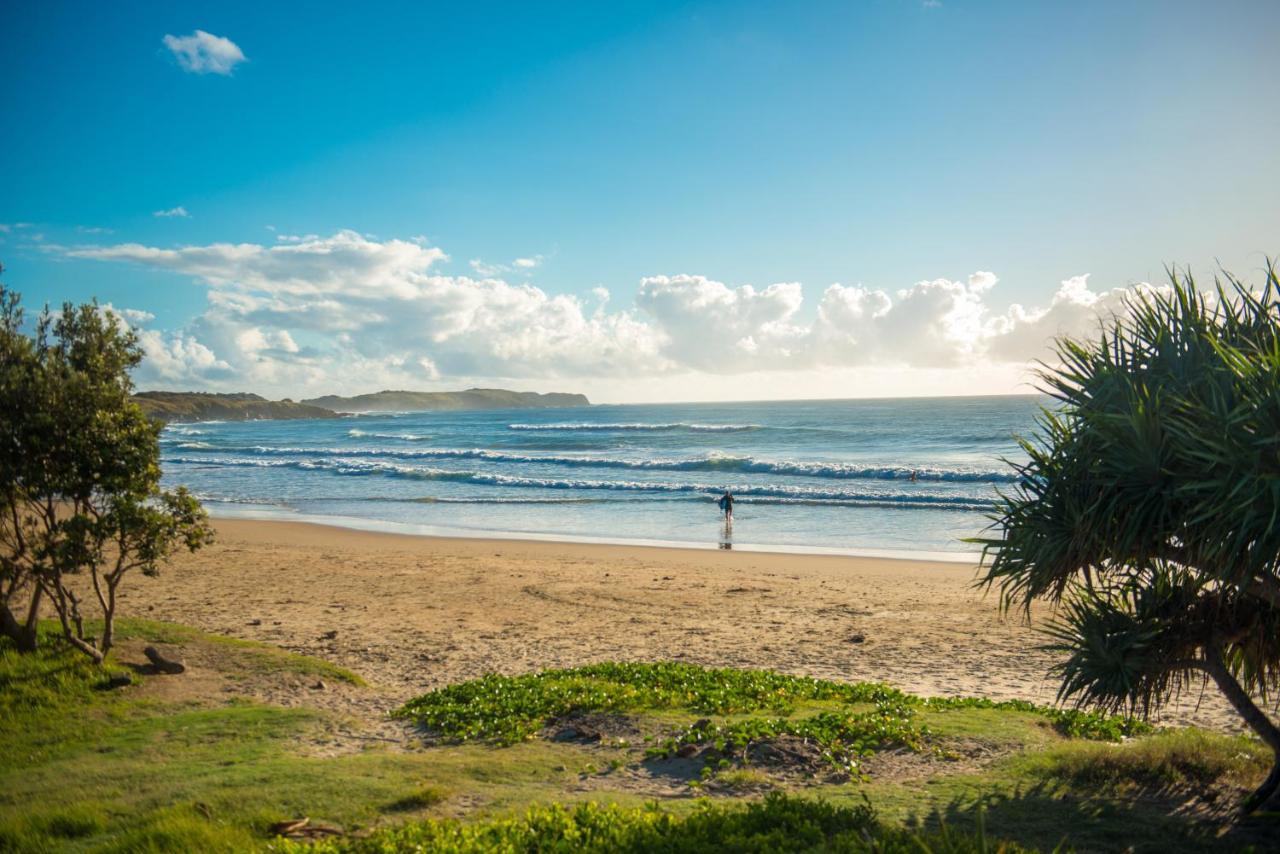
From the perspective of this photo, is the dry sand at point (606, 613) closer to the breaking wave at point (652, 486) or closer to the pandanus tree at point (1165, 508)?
the pandanus tree at point (1165, 508)

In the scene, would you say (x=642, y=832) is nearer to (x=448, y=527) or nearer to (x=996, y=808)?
(x=996, y=808)

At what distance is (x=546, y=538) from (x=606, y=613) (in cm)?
1175

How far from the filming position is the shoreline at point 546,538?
2314 centimetres

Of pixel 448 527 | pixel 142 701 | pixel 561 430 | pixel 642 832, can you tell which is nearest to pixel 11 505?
pixel 142 701

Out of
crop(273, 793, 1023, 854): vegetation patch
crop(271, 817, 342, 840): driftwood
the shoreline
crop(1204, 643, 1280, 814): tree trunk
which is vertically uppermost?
crop(1204, 643, 1280, 814): tree trunk

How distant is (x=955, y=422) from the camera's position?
312 ft

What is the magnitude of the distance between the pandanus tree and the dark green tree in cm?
943

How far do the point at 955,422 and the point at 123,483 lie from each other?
96.4 metres

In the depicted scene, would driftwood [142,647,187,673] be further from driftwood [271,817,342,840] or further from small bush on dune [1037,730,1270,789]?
small bush on dune [1037,730,1270,789]

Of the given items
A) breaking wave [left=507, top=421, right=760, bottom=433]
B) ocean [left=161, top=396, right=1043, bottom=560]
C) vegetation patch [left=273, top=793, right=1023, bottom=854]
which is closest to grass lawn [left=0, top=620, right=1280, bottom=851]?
vegetation patch [left=273, top=793, right=1023, bottom=854]

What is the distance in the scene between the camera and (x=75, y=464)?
30.1 feet

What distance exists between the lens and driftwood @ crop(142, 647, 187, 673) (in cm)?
998

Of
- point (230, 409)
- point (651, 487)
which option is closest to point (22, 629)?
point (651, 487)

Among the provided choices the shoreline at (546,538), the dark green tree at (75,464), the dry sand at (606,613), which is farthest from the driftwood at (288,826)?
the shoreline at (546,538)
